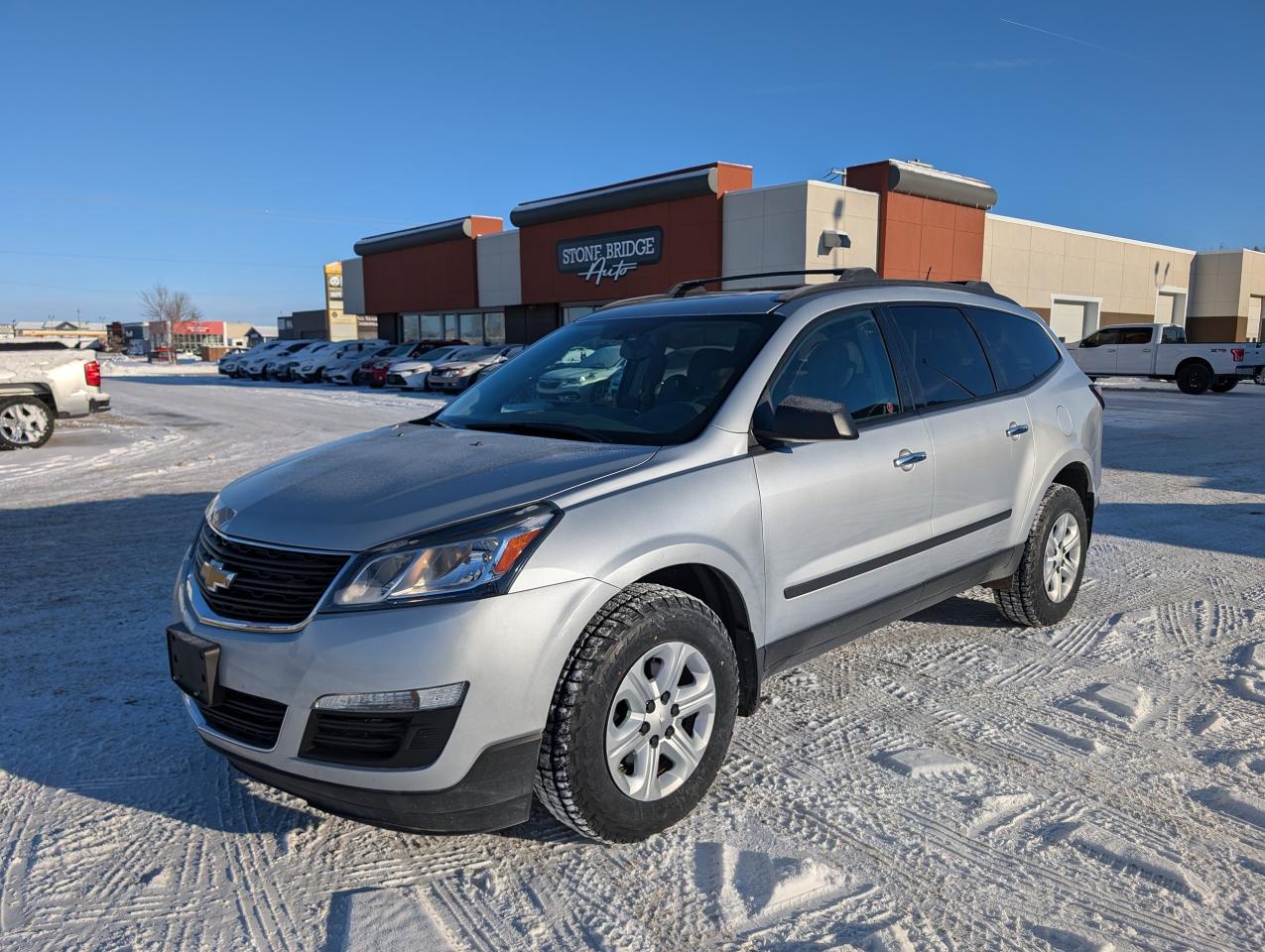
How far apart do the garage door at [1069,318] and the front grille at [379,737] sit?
3405 centimetres

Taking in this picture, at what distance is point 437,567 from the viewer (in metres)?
2.62

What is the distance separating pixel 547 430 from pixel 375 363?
1067 inches

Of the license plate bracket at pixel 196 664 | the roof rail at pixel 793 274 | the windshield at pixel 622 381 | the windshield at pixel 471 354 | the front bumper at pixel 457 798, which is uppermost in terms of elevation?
the roof rail at pixel 793 274

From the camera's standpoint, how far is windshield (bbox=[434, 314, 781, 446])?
3498 millimetres

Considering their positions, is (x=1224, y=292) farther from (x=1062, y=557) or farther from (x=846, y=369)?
(x=846, y=369)

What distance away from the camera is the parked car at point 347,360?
1267 inches

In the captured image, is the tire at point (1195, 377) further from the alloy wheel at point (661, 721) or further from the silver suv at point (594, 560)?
the alloy wheel at point (661, 721)

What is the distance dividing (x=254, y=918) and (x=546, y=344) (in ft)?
9.07

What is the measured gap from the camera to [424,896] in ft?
8.90

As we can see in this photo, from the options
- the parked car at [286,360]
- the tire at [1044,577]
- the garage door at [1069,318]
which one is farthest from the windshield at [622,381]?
the parked car at [286,360]

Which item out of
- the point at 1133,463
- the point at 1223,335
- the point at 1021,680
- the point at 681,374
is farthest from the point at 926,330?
the point at 1223,335

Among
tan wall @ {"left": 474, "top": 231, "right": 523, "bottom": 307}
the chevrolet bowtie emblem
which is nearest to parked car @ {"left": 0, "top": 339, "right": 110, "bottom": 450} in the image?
the chevrolet bowtie emblem

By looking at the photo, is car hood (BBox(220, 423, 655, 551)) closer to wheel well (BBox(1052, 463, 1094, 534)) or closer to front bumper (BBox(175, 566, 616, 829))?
front bumper (BBox(175, 566, 616, 829))

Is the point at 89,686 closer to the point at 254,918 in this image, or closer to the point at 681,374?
the point at 254,918
